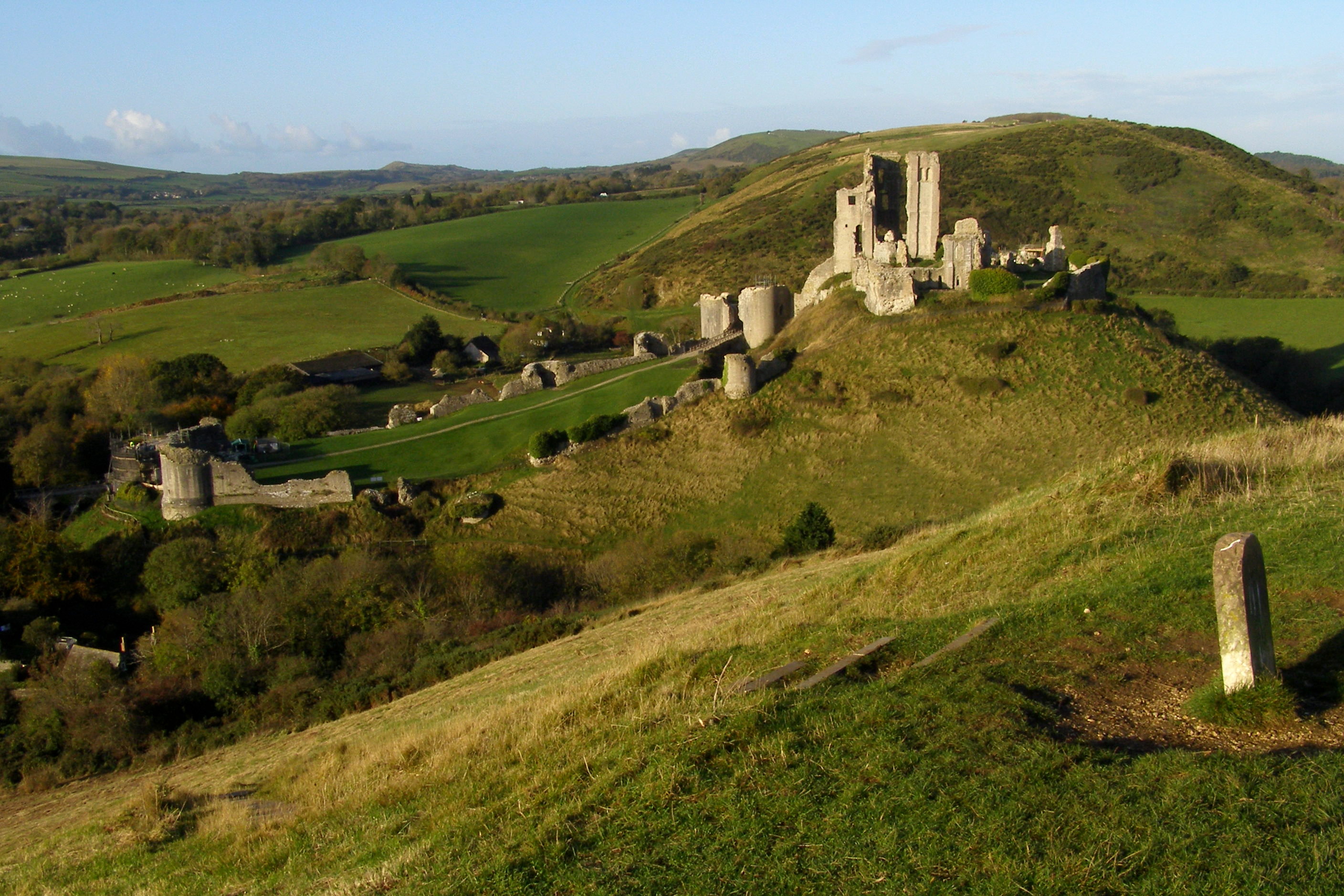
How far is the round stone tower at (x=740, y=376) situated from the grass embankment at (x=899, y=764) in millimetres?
21067

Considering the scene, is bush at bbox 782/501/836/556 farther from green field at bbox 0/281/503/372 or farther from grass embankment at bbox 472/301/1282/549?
green field at bbox 0/281/503/372

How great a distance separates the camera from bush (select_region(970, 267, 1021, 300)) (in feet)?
110

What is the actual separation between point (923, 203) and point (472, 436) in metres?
20.0

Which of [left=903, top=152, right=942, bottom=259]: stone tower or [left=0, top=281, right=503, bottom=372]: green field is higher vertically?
[left=903, top=152, right=942, bottom=259]: stone tower

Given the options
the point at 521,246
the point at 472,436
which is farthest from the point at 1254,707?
the point at 521,246

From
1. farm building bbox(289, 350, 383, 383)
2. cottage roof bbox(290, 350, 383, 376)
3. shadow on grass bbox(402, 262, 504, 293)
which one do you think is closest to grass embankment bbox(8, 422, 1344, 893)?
farm building bbox(289, 350, 383, 383)

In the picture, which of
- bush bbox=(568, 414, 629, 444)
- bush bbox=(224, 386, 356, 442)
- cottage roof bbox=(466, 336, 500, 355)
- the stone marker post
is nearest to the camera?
the stone marker post

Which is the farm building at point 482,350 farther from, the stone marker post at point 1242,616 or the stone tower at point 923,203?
the stone marker post at point 1242,616

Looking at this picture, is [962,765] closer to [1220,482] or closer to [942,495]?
[1220,482]

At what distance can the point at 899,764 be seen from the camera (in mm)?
6434

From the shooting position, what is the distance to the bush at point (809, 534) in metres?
24.7

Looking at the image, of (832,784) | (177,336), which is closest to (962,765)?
(832,784)

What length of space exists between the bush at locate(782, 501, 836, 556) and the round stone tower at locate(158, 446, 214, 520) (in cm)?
1919

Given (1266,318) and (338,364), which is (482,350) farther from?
(1266,318)
